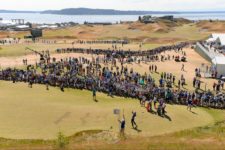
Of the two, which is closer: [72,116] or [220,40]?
[72,116]

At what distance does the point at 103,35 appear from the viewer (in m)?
147

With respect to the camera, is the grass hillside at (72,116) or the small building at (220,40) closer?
the grass hillside at (72,116)

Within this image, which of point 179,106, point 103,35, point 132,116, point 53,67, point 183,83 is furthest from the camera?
point 103,35

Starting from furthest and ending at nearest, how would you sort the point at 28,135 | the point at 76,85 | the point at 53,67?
the point at 53,67, the point at 76,85, the point at 28,135

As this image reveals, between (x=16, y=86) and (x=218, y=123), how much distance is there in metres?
28.2

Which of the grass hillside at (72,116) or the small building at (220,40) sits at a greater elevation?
the small building at (220,40)

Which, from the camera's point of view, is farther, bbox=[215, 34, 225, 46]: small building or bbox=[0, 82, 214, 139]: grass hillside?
bbox=[215, 34, 225, 46]: small building

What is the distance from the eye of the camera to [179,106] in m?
48.7

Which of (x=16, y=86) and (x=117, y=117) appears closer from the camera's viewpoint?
(x=117, y=117)

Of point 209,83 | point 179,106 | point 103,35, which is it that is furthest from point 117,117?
point 103,35

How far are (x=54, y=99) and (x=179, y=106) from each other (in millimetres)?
14896

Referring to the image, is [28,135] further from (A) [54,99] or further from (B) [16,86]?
(B) [16,86]

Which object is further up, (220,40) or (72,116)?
(220,40)

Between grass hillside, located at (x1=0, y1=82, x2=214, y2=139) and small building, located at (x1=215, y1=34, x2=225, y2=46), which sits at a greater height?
small building, located at (x1=215, y1=34, x2=225, y2=46)
